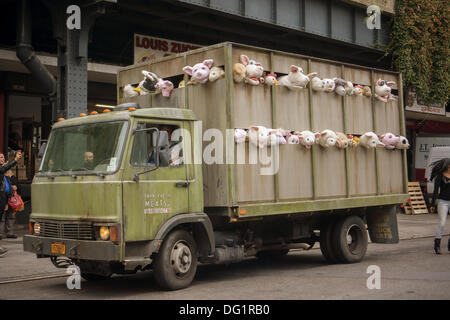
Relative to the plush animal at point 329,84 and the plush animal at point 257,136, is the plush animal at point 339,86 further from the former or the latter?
the plush animal at point 257,136

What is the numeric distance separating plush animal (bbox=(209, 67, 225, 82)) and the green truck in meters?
0.08

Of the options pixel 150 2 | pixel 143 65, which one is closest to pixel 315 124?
pixel 143 65

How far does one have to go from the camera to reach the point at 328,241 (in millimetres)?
10812

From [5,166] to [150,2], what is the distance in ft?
27.9

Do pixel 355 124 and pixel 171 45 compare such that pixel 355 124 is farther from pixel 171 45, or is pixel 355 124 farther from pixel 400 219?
pixel 400 219

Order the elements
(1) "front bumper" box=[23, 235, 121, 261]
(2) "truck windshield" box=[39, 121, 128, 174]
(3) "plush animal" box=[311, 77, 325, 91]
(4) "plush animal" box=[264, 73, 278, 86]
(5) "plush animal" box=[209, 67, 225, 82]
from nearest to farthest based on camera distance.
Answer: (1) "front bumper" box=[23, 235, 121, 261], (2) "truck windshield" box=[39, 121, 128, 174], (5) "plush animal" box=[209, 67, 225, 82], (4) "plush animal" box=[264, 73, 278, 86], (3) "plush animal" box=[311, 77, 325, 91]

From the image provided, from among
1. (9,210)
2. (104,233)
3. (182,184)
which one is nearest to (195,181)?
(182,184)

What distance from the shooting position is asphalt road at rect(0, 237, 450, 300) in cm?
770

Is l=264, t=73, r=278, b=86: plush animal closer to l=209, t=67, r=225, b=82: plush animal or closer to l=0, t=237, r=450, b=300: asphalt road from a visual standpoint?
→ l=209, t=67, r=225, b=82: plush animal

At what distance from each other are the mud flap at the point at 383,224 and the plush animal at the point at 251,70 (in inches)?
166

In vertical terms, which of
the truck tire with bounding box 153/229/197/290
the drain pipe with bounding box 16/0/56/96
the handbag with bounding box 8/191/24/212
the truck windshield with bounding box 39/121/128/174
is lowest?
the truck tire with bounding box 153/229/197/290

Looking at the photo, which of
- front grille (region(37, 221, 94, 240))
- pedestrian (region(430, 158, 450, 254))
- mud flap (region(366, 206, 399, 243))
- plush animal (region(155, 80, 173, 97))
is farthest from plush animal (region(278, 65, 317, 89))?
pedestrian (region(430, 158, 450, 254))

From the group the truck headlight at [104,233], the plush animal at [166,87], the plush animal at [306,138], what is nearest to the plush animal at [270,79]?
the plush animal at [306,138]

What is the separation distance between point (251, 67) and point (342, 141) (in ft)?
8.28
